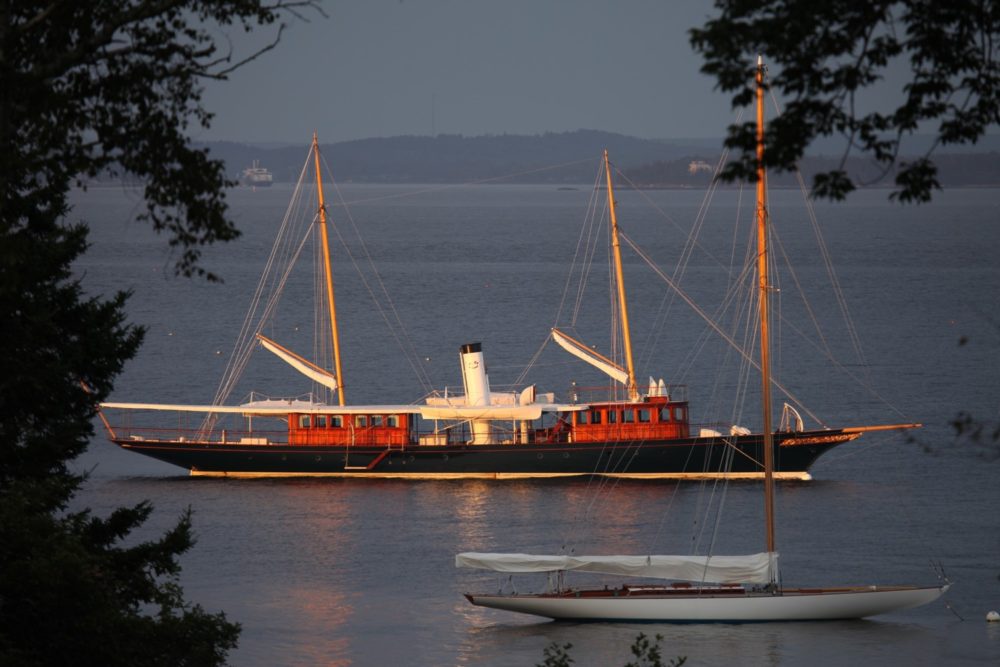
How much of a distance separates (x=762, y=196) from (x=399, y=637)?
1355 centimetres

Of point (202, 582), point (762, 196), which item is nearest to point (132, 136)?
point (762, 196)

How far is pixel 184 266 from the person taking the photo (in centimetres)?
1889

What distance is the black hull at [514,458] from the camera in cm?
6456

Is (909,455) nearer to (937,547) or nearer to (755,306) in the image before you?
(937,547)

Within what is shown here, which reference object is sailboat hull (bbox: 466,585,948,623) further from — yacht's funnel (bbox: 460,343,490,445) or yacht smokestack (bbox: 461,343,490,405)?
yacht smokestack (bbox: 461,343,490,405)

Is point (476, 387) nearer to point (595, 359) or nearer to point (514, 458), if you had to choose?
point (514, 458)

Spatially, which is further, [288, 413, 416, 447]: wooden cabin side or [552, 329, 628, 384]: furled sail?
[288, 413, 416, 447]: wooden cabin side

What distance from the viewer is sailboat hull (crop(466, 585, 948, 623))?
4184cm

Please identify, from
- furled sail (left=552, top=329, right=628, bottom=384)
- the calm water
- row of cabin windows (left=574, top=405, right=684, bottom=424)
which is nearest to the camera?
the calm water

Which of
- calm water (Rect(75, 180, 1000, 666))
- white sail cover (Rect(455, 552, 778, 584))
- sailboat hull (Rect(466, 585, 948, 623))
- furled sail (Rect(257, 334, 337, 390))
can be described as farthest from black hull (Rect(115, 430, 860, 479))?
white sail cover (Rect(455, 552, 778, 584))

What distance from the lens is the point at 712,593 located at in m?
42.1

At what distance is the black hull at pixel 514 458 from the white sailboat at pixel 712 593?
2041 centimetres

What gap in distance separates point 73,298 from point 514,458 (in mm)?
37051

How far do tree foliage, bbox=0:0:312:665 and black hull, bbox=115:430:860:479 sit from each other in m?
34.5
